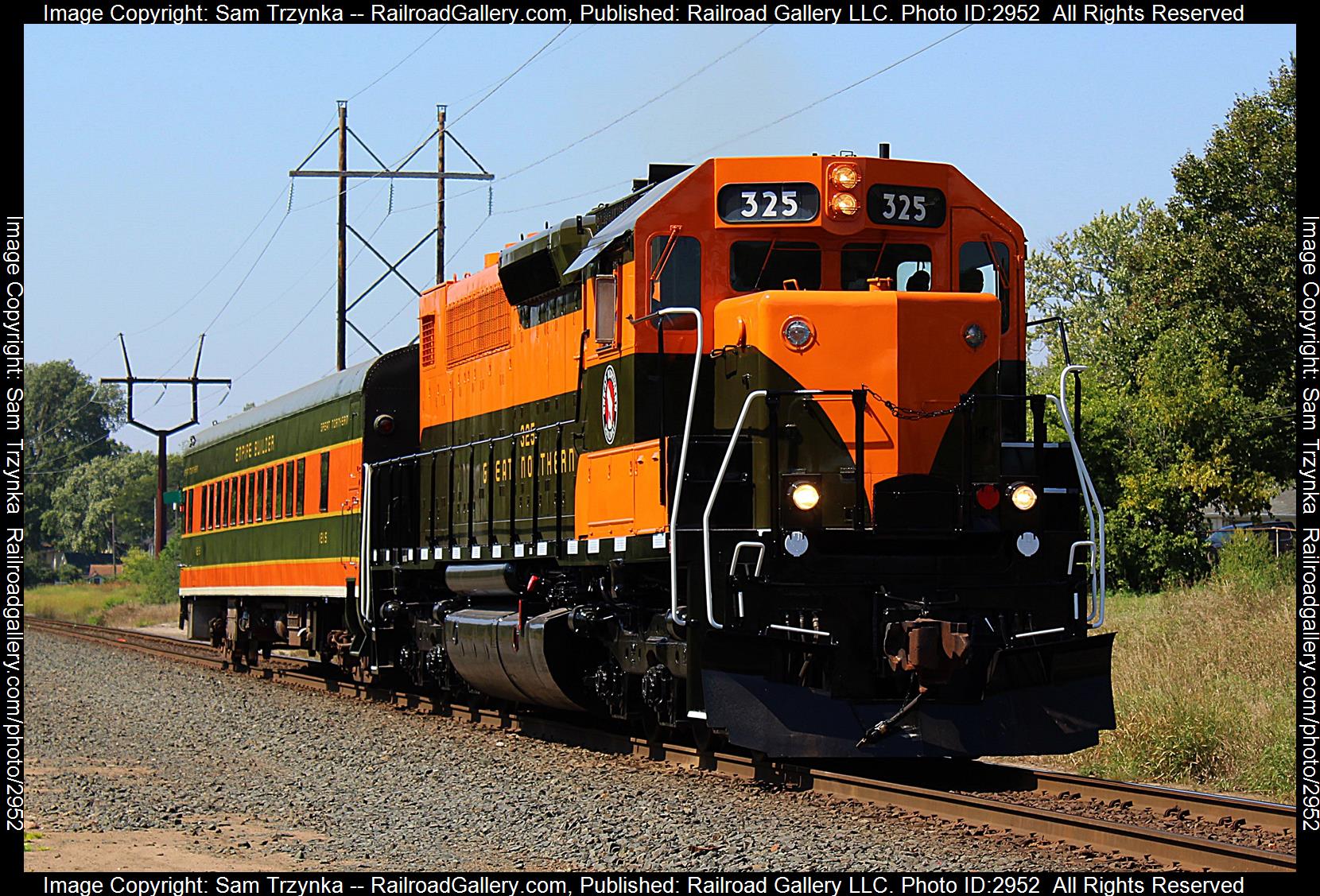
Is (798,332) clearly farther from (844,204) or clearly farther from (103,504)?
(103,504)

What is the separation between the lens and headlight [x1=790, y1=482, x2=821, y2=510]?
34.3 ft

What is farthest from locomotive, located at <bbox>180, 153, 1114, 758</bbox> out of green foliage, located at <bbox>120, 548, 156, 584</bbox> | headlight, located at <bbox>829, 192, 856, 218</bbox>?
green foliage, located at <bbox>120, 548, 156, 584</bbox>

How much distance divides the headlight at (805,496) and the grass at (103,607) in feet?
131

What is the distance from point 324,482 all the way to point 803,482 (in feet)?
36.1

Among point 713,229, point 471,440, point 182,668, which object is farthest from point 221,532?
point 713,229

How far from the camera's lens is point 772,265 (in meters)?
11.5

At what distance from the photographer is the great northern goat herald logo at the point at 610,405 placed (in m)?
11.9

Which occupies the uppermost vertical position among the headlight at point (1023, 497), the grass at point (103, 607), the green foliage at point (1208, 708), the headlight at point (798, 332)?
the headlight at point (798, 332)

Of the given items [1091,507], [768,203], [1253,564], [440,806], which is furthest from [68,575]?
[1091,507]

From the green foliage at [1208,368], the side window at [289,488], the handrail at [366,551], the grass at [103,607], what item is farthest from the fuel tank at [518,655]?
the grass at [103,607]

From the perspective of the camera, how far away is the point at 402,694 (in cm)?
1848

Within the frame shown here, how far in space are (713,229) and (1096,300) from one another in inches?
2756

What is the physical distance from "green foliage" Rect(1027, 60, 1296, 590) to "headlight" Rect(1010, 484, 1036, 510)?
76.0 ft

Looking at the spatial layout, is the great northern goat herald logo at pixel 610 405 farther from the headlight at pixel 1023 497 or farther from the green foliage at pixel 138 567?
the green foliage at pixel 138 567
